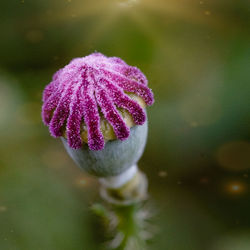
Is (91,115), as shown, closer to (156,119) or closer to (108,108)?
(108,108)

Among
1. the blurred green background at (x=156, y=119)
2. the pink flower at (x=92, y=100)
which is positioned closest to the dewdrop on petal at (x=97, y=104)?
the pink flower at (x=92, y=100)

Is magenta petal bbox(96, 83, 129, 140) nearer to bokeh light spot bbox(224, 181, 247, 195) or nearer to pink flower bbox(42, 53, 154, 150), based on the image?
pink flower bbox(42, 53, 154, 150)

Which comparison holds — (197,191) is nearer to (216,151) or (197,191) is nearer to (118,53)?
(216,151)

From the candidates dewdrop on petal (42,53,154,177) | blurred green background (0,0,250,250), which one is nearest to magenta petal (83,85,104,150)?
dewdrop on petal (42,53,154,177)

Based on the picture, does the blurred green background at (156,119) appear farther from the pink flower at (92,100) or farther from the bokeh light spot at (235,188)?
the pink flower at (92,100)

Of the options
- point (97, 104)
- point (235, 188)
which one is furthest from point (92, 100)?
point (235, 188)

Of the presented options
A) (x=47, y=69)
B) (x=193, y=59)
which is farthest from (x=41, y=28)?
(x=193, y=59)
